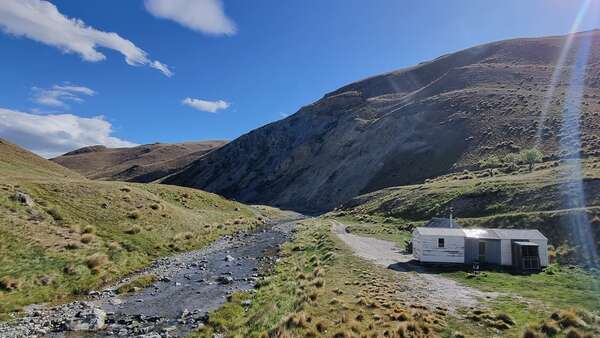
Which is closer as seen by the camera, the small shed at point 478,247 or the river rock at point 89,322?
the river rock at point 89,322

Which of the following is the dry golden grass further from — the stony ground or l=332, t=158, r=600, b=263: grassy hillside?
l=332, t=158, r=600, b=263: grassy hillside

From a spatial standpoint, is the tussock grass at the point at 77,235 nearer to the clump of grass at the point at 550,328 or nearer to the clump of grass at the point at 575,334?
the clump of grass at the point at 550,328

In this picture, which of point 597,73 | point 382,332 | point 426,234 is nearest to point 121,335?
point 382,332

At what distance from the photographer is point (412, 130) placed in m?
124

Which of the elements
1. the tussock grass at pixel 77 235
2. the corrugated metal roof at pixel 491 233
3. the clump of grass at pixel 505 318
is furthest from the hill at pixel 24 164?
the clump of grass at pixel 505 318

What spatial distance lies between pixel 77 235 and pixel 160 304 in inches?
498

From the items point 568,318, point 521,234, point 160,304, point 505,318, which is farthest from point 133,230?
point 521,234

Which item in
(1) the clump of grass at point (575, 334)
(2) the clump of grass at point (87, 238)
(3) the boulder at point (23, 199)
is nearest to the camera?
(1) the clump of grass at point (575, 334)

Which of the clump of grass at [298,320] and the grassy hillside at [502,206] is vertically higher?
the grassy hillside at [502,206]

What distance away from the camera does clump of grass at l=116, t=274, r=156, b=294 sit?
2578cm

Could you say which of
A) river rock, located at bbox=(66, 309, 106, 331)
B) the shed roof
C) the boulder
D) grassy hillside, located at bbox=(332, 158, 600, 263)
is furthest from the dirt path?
the boulder

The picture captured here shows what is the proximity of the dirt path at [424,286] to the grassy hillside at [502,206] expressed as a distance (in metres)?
14.1

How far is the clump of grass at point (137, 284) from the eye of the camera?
25784 millimetres

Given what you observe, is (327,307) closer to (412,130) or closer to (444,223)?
(444,223)
